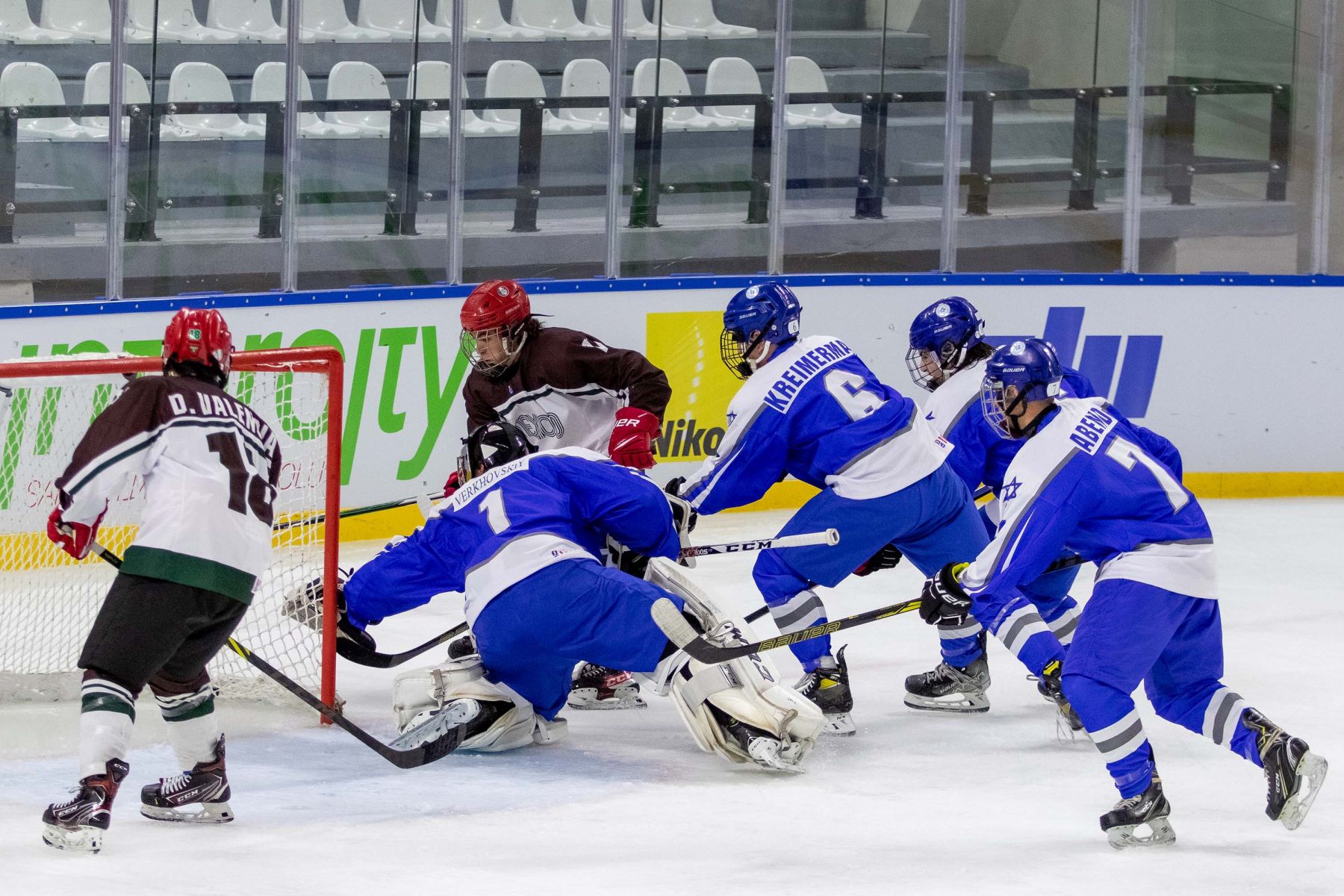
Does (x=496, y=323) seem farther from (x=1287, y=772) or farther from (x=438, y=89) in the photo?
(x=438, y=89)

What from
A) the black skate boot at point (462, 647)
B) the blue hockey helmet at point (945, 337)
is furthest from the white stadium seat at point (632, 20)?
the black skate boot at point (462, 647)

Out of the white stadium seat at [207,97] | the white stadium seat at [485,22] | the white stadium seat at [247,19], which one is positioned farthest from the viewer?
the white stadium seat at [485,22]

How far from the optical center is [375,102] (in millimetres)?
6973

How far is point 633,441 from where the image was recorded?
468cm

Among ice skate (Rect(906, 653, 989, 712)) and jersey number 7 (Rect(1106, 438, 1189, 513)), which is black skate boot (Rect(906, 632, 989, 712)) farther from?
jersey number 7 (Rect(1106, 438, 1189, 513))

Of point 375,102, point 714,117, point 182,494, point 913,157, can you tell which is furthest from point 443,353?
point 182,494

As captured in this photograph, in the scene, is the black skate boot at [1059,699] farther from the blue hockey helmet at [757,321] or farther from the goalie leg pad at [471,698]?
the goalie leg pad at [471,698]

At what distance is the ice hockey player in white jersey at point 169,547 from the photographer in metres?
3.30

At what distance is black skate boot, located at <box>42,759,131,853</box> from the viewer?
3.27 metres

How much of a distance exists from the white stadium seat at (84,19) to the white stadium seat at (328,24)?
0.60 m

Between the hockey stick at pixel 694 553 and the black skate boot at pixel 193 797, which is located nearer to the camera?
the black skate boot at pixel 193 797

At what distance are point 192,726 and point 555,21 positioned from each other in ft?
14.4

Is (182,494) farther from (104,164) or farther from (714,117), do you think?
(714,117)

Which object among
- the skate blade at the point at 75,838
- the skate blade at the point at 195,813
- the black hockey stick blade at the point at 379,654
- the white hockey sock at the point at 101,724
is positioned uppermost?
the white hockey sock at the point at 101,724
